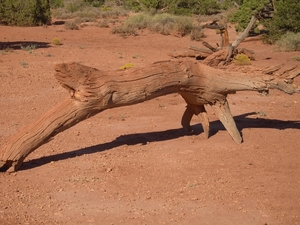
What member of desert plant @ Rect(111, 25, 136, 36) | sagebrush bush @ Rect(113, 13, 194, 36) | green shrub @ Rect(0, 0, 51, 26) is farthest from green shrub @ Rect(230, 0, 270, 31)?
green shrub @ Rect(0, 0, 51, 26)

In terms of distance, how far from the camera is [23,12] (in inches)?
1337

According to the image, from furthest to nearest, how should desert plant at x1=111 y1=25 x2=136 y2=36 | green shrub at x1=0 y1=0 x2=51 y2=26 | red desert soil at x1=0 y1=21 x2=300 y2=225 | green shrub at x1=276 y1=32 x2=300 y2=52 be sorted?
green shrub at x1=0 y1=0 x2=51 y2=26, desert plant at x1=111 y1=25 x2=136 y2=36, green shrub at x1=276 y1=32 x2=300 y2=52, red desert soil at x1=0 y1=21 x2=300 y2=225

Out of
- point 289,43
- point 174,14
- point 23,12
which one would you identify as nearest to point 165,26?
point 289,43

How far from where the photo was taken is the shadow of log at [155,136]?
7.86 metres

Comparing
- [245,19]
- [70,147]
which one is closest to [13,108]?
[70,147]

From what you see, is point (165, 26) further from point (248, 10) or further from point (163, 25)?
point (248, 10)

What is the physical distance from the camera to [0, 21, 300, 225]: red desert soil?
5.94 meters

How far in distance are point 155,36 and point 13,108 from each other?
17661 mm

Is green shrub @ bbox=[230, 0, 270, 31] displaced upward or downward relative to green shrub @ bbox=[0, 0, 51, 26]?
upward

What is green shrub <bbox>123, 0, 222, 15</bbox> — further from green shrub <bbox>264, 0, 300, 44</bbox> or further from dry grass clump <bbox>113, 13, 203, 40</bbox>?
green shrub <bbox>264, 0, 300, 44</bbox>

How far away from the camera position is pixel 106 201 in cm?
623

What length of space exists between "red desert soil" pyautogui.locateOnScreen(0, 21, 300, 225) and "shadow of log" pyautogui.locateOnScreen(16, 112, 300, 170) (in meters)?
0.02

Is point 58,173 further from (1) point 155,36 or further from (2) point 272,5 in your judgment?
(1) point 155,36

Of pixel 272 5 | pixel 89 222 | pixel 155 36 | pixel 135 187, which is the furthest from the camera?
pixel 155 36
